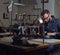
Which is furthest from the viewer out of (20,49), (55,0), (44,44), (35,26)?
(55,0)

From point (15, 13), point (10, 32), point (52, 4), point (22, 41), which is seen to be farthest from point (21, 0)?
point (52, 4)

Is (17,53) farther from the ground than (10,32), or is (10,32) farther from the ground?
(10,32)

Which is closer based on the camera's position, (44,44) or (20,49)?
(20,49)

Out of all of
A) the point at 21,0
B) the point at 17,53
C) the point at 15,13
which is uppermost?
the point at 21,0

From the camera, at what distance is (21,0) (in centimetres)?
233

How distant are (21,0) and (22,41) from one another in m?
0.79

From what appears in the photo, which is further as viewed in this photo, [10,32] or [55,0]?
[55,0]

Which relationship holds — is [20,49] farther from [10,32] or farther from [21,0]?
[21,0]

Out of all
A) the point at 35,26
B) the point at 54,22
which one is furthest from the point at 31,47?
the point at 54,22

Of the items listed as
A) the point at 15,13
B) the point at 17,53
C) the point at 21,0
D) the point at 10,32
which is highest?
the point at 21,0

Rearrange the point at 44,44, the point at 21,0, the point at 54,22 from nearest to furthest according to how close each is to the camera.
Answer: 1. the point at 44,44
2. the point at 21,0
3. the point at 54,22

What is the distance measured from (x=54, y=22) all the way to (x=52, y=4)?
4.23ft

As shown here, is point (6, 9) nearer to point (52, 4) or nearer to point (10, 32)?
point (10, 32)

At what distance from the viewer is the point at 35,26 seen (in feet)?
6.30
